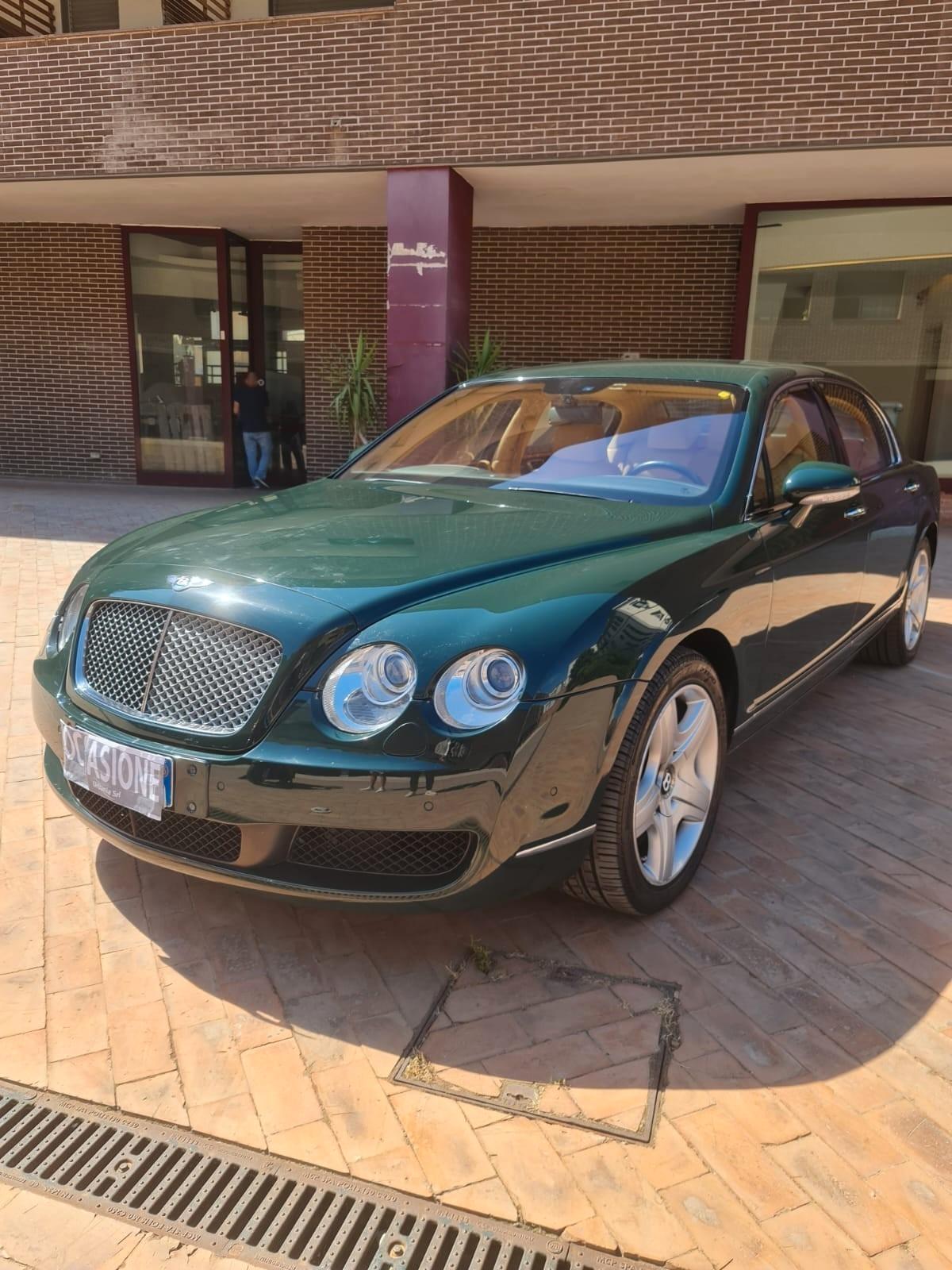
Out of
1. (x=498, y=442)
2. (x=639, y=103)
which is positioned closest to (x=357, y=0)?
(x=639, y=103)

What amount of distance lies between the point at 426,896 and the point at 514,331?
37.2 feet

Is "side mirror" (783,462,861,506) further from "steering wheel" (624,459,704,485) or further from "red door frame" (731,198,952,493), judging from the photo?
"red door frame" (731,198,952,493)

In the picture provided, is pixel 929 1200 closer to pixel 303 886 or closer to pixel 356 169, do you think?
pixel 303 886

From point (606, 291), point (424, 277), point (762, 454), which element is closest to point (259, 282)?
point (606, 291)

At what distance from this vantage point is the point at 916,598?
5363mm

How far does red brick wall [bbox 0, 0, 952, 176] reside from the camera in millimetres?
7996

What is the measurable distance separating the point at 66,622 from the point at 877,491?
3489 mm

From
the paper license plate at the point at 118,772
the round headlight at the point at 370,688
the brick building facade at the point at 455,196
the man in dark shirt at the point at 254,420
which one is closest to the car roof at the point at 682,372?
the round headlight at the point at 370,688

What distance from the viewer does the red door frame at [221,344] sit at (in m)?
13.3

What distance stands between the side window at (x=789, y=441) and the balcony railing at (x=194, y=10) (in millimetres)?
12050

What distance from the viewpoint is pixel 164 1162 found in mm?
1889

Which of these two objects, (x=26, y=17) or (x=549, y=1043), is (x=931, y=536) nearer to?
(x=549, y=1043)

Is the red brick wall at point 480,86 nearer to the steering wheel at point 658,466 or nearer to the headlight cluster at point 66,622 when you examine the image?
the steering wheel at point 658,466

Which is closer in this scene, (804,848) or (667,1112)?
(667,1112)
